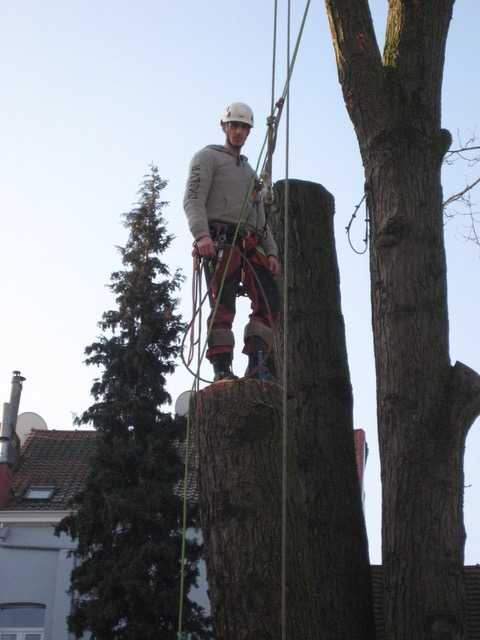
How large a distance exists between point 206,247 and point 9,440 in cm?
1960

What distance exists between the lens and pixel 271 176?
6.24 m

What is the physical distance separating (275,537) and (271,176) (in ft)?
8.45

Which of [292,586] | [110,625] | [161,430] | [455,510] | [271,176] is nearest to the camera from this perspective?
[292,586]

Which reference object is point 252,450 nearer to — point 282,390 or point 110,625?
point 282,390

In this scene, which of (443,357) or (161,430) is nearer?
(443,357)

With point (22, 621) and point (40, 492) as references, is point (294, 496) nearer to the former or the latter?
point (22, 621)

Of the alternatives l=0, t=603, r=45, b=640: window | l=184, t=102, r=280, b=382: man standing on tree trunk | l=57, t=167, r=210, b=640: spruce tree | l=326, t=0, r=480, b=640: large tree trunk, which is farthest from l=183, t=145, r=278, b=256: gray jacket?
l=0, t=603, r=45, b=640: window

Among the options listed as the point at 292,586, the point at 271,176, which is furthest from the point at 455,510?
the point at 271,176

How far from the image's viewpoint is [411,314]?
4.93m

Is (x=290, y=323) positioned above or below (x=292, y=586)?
above

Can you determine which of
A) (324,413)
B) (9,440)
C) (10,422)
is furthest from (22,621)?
(324,413)

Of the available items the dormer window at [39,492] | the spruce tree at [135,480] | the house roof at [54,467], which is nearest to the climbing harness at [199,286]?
the spruce tree at [135,480]

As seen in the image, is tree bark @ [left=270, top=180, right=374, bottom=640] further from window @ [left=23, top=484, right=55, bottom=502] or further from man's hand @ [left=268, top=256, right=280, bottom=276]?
window @ [left=23, top=484, right=55, bottom=502]

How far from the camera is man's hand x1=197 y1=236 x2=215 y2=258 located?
6.37 meters
